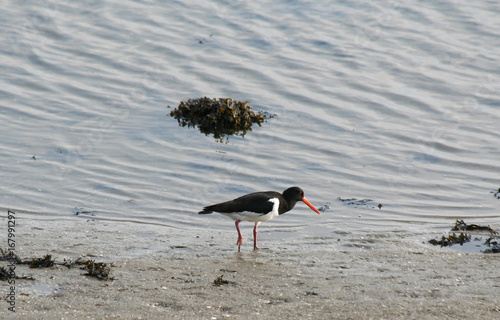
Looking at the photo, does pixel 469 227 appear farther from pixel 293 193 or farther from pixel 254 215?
pixel 254 215

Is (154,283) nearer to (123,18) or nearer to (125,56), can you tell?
(125,56)

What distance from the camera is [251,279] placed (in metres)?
7.80

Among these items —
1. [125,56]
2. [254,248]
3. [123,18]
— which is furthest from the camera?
[123,18]

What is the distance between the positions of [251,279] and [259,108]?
28.9ft

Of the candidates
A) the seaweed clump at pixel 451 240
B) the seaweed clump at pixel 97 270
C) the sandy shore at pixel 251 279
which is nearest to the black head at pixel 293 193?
the sandy shore at pixel 251 279

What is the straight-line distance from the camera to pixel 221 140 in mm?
14664

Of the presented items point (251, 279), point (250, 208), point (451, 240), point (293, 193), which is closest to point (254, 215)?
point (250, 208)

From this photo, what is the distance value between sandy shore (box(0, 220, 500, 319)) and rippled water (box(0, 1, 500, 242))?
110 cm

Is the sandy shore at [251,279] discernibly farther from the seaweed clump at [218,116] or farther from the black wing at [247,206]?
the seaweed clump at [218,116]

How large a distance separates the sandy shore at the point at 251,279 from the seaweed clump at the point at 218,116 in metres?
5.59

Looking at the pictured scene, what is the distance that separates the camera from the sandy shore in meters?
6.67

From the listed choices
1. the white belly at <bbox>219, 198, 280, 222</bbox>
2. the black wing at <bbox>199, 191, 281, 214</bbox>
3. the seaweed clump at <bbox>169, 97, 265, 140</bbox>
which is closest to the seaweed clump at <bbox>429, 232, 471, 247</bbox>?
the white belly at <bbox>219, 198, 280, 222</bbox>

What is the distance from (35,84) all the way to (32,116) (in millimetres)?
2297

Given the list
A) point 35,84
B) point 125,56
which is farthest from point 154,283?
point 125,56
